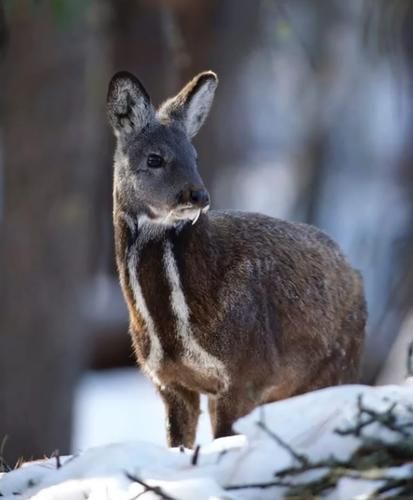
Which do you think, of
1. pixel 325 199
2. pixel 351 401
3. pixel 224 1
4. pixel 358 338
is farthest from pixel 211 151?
pixel 351 401

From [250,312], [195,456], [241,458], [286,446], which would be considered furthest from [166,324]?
[286,446]

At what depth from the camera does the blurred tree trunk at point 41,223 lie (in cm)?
1684

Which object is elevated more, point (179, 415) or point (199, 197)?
point (199, 197)

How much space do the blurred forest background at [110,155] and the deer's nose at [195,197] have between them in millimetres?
2302

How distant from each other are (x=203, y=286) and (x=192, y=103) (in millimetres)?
1194

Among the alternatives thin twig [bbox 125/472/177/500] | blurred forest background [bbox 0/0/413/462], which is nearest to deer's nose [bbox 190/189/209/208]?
thin twig [bbox 125/472/177/500]

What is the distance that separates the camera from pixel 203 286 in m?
8.81

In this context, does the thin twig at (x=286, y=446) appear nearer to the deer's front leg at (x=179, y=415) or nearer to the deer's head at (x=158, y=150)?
the deer's head at (x=158, y=150)

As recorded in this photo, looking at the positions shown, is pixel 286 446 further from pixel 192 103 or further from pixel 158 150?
pixel 192 103

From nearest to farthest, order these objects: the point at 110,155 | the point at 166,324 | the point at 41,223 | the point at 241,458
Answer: the point at 241,458 < the point at 166,324 < the point at 41,223 < the point at 110,155

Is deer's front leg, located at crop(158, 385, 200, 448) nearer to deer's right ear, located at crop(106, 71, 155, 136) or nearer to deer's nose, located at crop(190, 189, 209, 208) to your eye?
deer's nose, located at crop(190, 189, 209, 208)

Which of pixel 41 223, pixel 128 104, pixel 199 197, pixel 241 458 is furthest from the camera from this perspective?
pixel 41 223

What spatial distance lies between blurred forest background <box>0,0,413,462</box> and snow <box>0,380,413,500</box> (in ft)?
13.0

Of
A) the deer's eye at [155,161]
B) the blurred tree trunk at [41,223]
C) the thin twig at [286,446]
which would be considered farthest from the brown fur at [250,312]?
the blurred tree trunk at [41,223]
